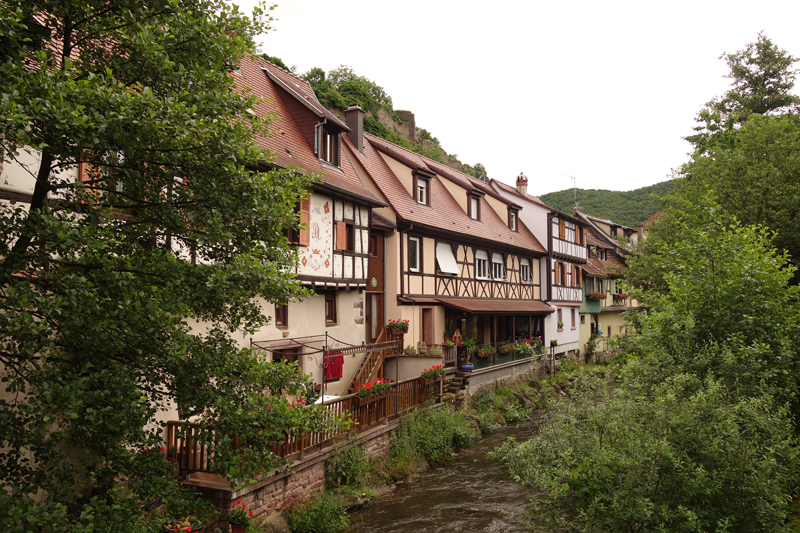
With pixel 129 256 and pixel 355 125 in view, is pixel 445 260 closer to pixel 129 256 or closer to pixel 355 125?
pixel 355 125

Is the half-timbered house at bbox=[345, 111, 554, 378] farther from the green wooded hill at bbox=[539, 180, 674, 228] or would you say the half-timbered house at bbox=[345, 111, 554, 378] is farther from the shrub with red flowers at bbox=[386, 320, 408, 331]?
the green wooded hill at bbox=[539, 180, 674, 228]

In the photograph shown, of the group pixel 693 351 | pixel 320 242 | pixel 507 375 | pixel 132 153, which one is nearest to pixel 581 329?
pixel 507 375

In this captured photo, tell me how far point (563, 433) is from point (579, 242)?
2946 centimetres

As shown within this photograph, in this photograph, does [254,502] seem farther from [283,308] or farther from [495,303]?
[495,303]

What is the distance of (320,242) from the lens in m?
14.5

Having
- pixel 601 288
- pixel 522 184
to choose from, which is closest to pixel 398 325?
pixel 522 184

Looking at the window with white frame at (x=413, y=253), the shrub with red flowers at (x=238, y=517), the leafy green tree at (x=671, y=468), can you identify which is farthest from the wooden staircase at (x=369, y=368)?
the leafy green tree at (x=671, y=468)

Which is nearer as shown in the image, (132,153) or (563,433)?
(132,153)

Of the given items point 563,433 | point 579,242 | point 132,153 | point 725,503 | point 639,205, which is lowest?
point 725,503

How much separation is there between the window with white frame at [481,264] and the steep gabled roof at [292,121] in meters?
8.55

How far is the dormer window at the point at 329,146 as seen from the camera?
53.5 ft

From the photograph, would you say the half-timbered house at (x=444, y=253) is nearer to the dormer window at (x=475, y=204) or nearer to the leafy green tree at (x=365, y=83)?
the dormer window at (x=475, y=204)

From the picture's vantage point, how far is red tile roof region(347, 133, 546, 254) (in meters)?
19.9

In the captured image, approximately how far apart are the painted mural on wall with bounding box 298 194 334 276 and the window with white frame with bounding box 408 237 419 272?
17.5 ft
